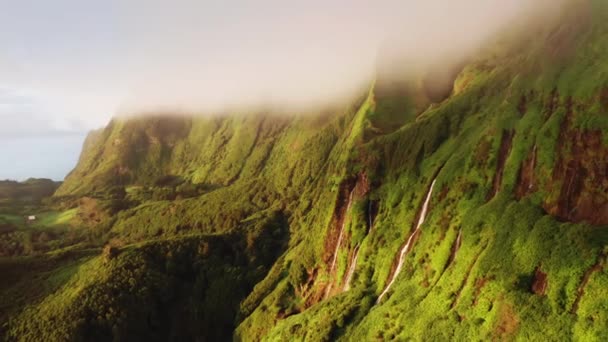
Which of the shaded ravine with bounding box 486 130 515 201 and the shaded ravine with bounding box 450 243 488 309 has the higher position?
the shaded ravine with bounding box 486 130 515 201

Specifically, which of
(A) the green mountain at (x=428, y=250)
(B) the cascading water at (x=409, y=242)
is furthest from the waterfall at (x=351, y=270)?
(B) the cascading water at (x=409, y=242)

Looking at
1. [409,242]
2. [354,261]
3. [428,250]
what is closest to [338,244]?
[354,261]

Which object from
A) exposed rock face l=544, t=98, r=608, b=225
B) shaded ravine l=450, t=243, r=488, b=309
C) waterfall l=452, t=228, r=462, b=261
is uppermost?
exposed rock face l=544, t=98, r=608, b=225

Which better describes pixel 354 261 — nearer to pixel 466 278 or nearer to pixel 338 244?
pixel 338 244

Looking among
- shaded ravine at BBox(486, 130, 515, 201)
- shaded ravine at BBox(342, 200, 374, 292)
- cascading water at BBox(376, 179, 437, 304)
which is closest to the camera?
shaded ravine at BBox(486, 130, 515, 201)

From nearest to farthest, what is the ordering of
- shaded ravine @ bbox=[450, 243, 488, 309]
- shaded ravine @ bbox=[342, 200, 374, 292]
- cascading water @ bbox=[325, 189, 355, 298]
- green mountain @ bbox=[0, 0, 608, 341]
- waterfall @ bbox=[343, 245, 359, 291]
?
green mountain @ bbox=[0, 0, 608, 341] → shaded ravine @ bbox=[450, 243, 488, 309] → waterfall @ bbox=[343, 245, 359, 291] → shaded ravine @ bbox=[342, 200, 374, 292] → cascading water @ bbox=[325, 189, 355, 298]

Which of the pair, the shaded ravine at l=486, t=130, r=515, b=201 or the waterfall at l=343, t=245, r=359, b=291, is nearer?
the shaded ravine at l=486, t=130, r=515, b=201

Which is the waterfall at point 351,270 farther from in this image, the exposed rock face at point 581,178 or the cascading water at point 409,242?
the exposed rock face at point 581,178

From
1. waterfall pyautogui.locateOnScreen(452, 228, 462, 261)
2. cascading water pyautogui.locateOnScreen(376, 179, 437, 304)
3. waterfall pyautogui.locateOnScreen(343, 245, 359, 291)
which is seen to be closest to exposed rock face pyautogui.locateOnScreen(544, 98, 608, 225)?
waterfall pyautogui.locateOnScreen(452, 228, 462, 261)

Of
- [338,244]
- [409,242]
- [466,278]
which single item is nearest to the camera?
[466,278]

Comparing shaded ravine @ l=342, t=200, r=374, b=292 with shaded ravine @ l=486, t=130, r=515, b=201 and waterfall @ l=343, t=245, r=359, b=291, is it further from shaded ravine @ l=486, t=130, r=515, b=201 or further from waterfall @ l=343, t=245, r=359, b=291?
shaded ravine @ l=486, t=130, r=515, b=201
